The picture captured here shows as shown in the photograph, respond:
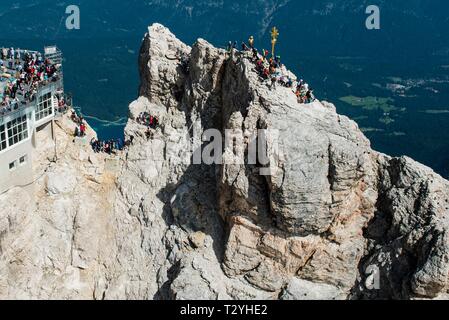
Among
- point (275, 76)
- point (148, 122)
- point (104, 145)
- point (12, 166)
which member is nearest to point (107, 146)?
point (104, 145)

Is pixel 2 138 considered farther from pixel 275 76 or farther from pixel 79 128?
pixel 275 76

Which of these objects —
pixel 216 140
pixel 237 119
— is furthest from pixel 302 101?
pixel 216 140

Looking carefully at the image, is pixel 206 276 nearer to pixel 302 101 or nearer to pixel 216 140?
pixel 216 140

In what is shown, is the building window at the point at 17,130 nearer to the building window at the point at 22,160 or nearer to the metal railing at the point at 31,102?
the metal railing at the point at 31,102

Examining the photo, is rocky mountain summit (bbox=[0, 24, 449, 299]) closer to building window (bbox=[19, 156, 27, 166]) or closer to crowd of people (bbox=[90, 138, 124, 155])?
crowd of people (bbox=[90, 138, 124, 155])

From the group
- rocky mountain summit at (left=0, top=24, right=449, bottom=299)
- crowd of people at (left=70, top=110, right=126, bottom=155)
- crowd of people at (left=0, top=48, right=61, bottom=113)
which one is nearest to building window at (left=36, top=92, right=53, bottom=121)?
crowd of people at (left=0, top=48, right=61, bottom=113)

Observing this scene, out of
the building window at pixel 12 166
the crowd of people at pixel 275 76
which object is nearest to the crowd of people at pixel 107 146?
the building window at pixel 12 166
